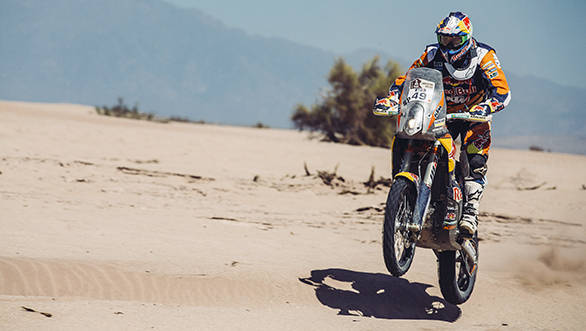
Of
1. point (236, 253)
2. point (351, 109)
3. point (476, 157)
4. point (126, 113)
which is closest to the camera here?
point (476, 157)

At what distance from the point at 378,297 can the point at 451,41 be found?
2.21 meters

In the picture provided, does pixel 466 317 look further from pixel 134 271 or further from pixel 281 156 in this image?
pixel 281 156

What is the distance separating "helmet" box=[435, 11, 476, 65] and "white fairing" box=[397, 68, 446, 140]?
37 centimetres

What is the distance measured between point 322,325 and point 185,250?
7.72 ft

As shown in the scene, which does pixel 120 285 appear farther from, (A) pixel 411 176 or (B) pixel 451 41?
(B) pixel 451 41

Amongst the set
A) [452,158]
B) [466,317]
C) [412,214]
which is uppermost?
[452,158]

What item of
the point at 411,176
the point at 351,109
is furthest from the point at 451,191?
the point at 351,109

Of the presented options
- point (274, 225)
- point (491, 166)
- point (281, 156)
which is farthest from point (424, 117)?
point (491, 166)

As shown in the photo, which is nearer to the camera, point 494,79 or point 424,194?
point 424,194

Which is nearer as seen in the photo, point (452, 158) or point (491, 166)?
point (452, 158)

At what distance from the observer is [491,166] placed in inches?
749

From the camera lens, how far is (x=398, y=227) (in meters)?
5.41

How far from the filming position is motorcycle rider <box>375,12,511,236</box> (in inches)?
232

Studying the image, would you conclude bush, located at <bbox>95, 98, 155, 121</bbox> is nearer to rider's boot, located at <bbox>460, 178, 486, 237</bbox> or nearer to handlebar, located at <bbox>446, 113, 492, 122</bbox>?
rider's boot, located at <bbox>460, 178, 486, 237</bbox>
